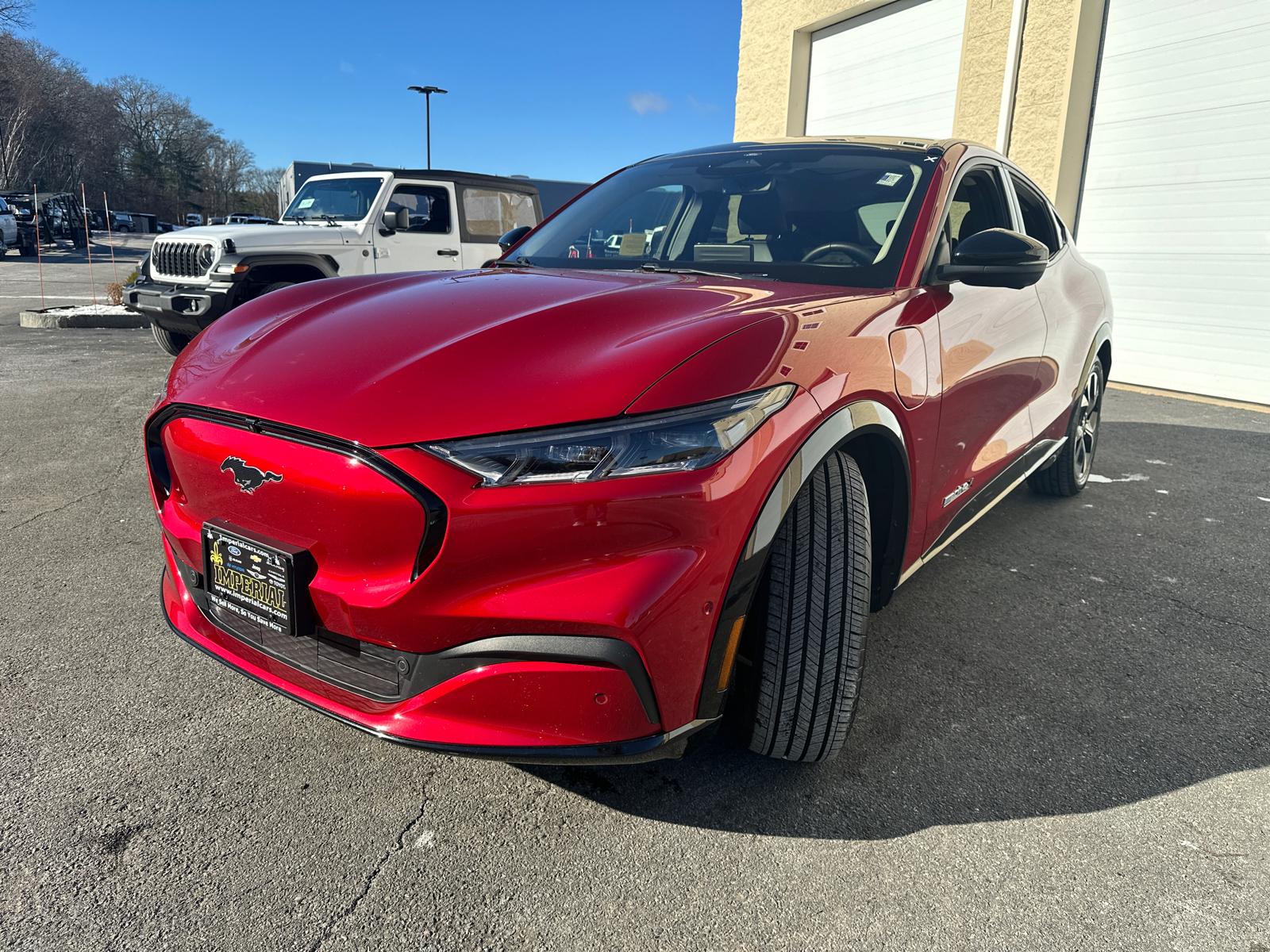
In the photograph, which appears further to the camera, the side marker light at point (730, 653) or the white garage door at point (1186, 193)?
the white garage door at point (1186, 193)

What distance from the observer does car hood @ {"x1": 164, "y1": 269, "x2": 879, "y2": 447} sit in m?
1.48

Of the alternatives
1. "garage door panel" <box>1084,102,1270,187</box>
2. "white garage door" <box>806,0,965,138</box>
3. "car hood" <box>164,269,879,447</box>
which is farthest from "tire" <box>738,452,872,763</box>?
"white garage door" <box>806,0,965,138</box>

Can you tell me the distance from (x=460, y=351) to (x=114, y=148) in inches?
3384

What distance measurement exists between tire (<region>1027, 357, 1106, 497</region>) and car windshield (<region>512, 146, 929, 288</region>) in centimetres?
203

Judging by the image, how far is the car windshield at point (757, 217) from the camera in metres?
2.37

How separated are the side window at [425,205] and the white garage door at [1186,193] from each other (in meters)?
7.13

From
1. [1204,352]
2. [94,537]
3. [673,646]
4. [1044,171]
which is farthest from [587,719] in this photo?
[1044,171]

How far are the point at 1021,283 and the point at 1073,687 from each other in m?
1.18

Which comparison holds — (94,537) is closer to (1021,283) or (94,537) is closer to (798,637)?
(798,637)

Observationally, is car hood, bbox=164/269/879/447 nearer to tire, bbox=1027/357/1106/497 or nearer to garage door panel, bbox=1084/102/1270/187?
tire, bbox=1027/357/1106/497

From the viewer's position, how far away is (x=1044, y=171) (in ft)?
30.8

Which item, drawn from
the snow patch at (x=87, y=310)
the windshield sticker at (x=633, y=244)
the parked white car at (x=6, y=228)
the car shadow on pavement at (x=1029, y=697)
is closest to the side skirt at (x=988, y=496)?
the car shadow on pavement at (x=1029, y=697)

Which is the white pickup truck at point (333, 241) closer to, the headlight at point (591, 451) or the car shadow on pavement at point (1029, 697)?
the car shadow on pavement at point (1029, 697)

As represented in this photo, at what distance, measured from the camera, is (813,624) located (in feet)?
5.74
